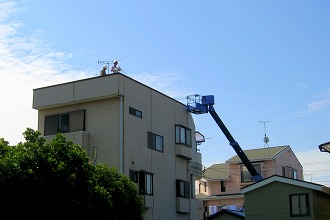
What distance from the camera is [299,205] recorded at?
87.9ft

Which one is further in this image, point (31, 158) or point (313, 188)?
point (313, 188)

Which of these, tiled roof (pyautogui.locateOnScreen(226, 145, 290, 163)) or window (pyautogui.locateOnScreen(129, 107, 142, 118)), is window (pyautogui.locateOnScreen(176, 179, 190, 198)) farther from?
tiled roof (pyautogui.locateOnScreen(226, 145, 290, 163))

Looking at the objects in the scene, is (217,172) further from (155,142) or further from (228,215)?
(228,215)

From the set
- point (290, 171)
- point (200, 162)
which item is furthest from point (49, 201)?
point (290, 171)

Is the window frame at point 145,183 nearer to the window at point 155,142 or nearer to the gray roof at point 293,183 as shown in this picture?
the window at point 155,142

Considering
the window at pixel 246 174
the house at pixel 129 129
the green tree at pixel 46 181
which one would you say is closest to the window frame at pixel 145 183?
the house at pixel 129 129

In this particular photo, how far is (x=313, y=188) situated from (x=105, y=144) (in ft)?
45.1

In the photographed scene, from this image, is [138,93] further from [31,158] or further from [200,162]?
[31,158]

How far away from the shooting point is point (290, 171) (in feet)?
208

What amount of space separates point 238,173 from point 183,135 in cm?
2222

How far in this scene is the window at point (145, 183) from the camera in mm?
35234

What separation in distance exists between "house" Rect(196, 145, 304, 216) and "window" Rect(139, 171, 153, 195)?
23.7 meters

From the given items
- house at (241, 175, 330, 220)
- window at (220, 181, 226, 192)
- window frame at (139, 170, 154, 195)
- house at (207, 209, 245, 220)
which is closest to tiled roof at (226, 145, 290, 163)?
window at (220, 181, 226, 192)

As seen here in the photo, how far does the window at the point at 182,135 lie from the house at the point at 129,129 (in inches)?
2.9
